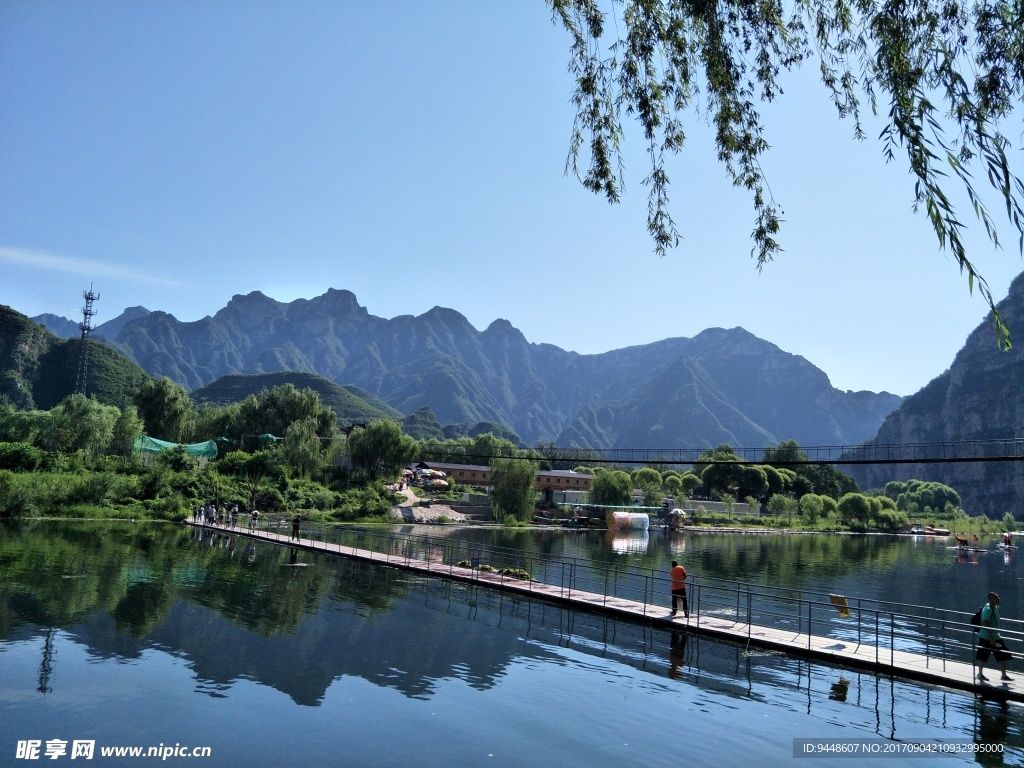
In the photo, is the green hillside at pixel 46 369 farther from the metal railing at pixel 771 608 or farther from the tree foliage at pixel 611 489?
the metal railing at pixel 771 608

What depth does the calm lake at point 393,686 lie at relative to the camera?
35.4 ft

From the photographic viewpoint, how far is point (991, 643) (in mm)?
15281

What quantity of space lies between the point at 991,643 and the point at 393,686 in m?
13.6

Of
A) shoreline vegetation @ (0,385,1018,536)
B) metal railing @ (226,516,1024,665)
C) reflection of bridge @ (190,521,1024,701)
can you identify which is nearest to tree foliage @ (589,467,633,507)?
shoreline vegetation @ (0,385,1018,536)

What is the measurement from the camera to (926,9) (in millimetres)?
7793

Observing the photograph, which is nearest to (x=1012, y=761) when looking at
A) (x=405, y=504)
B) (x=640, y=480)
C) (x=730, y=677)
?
(x=730, y=677)

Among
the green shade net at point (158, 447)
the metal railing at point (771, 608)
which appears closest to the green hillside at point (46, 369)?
the green shade net at point (158, 447)

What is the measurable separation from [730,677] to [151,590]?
18287 mm

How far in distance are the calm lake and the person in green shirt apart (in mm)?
1158

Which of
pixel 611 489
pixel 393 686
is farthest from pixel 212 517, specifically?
pixel 611 489

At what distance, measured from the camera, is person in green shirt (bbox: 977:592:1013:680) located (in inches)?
589

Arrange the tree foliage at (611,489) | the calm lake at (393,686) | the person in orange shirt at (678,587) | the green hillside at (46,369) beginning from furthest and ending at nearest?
1. the green hillside at (46,369)
2. the tree foliage at (611,489)
3. the person in orange shirt at (678,587)
4. the calm lake at (393,686)

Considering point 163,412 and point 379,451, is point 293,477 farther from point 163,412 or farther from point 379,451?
point 163,412

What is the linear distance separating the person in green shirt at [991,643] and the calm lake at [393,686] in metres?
1.16
